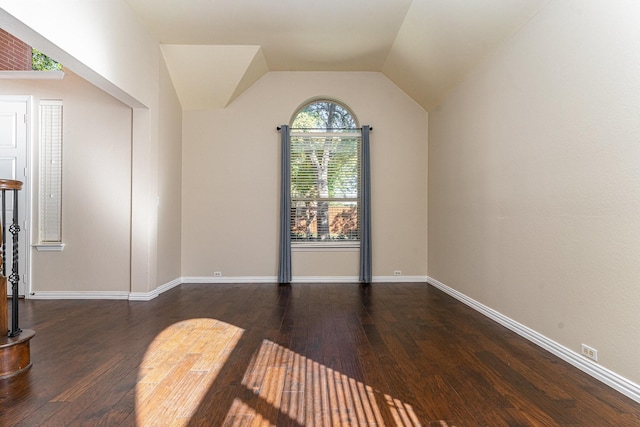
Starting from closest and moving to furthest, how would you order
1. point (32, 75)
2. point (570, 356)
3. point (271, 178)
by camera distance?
point (570, 356) → point (32, 75) → point (271, 178)

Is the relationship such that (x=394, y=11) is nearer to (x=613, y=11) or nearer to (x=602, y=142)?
(x=613, y=11)

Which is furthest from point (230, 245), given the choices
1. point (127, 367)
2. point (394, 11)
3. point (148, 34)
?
point (394, 11)

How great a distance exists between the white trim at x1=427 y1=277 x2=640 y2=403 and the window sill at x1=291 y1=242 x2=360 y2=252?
2.17 metres

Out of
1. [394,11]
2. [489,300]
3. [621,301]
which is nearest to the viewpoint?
[621,301]

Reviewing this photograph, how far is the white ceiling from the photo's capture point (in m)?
3.90

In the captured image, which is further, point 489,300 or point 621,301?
point 489,300

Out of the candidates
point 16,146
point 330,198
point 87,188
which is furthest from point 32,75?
point 330,198

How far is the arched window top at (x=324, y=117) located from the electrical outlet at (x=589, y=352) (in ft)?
14.5

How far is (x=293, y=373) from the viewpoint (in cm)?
247

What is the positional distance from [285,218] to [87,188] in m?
2.61

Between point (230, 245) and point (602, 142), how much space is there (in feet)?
15.8

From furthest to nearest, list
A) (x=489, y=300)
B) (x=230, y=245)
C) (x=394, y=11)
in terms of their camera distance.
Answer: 1. (x=230, y=245)
2. (x=394, y=11)
3. (x=489, y=300)

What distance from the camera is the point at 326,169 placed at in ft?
20.3

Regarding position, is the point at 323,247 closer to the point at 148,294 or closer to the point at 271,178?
the point at 271,178
